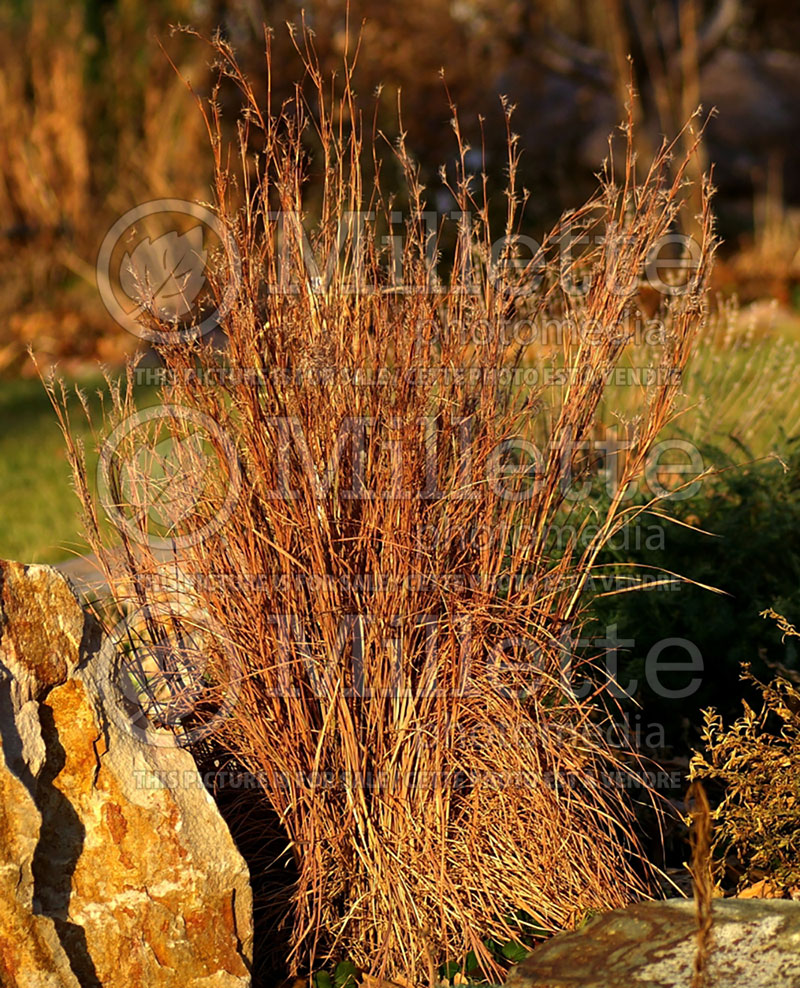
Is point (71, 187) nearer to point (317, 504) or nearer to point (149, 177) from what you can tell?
point (149, 177)

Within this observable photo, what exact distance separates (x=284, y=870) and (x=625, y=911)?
74cm

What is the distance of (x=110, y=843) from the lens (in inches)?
84.3

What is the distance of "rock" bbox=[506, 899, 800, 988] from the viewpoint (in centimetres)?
186

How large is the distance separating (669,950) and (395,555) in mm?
825

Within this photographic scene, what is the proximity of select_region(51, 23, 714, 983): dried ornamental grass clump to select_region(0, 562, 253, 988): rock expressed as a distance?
22cm

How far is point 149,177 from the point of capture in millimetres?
9773

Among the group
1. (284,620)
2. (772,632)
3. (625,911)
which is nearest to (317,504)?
(284,620)

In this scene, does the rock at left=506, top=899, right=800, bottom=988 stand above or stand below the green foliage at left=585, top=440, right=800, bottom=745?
below

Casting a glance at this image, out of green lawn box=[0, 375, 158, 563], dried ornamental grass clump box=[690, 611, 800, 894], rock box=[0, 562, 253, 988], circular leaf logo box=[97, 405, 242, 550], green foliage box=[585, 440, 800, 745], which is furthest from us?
green lawn box=[0, 375, 158, 563]

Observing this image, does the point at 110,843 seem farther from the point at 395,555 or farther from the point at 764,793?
the point at 764,793

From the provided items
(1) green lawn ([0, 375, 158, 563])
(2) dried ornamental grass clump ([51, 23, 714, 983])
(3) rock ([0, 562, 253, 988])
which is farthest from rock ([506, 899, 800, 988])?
(1) green lawn ([0, 375, 158, 563])

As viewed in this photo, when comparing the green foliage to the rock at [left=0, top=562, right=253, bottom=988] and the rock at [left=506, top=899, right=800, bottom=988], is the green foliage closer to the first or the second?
the rock at [left=506, top=899, right=800, bottom=988]

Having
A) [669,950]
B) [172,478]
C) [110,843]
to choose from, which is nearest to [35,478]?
[172,478]

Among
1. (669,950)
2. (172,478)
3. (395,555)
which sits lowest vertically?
(669,950)
